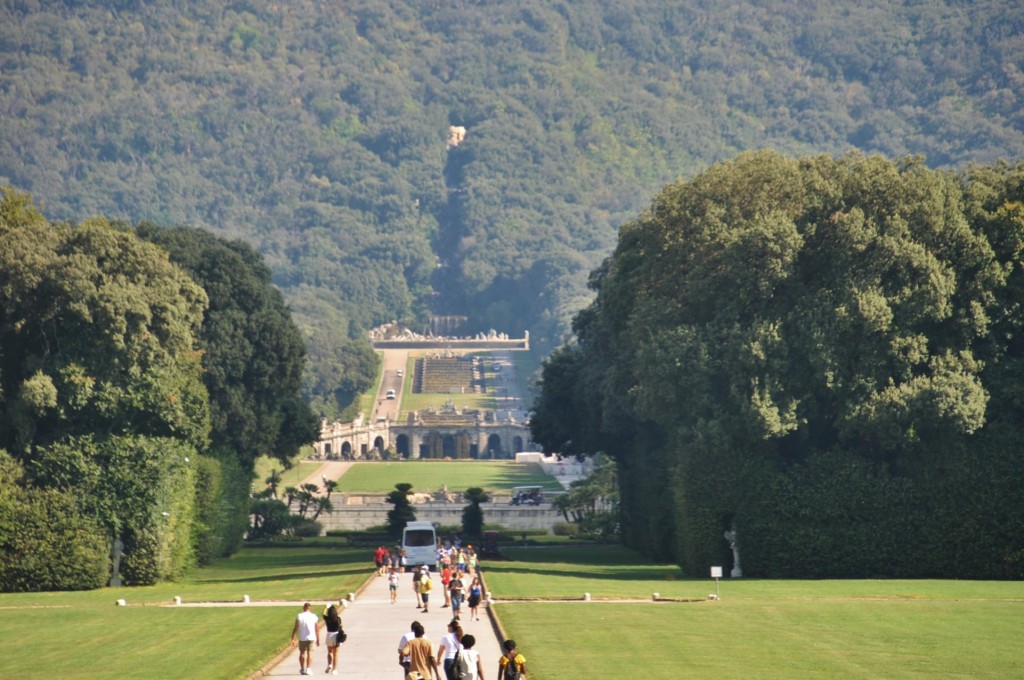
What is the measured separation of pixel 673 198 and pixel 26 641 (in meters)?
27.1

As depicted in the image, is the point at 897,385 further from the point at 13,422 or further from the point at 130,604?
the point at 13,422

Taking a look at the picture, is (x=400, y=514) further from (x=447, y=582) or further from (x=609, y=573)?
(x=447, y=582)

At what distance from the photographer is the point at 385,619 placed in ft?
139

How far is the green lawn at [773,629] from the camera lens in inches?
1286

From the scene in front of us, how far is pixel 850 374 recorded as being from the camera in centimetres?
5191

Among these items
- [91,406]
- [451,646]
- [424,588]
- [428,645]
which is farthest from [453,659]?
[91,406]

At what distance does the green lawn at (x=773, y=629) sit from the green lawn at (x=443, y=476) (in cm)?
5573

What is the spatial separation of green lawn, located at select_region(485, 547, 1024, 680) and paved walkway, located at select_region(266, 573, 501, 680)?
74 centimetres

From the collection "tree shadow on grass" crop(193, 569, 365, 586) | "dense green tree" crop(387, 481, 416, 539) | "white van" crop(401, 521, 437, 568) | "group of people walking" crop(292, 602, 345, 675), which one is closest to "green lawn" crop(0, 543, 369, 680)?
"tree shadow on grass" crop(193, 569, 365, 586)

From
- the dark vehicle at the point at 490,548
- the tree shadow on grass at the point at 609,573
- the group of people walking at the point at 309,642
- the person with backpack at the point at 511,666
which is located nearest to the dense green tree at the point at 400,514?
the dark vehicle at the point at 490,548

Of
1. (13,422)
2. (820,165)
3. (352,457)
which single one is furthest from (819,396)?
(352,457)

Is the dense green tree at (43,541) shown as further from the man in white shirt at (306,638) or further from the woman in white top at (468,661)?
the woman in white top at (468,661)

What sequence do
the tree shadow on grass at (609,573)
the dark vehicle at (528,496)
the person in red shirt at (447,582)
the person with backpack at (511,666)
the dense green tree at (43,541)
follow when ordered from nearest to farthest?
the person with backpack at (511,666)
the person in red shirt at (447,582)
the dense green tree at (43,541)
the tree shadow on grass at (609,573)
the dark vehicle at (528,496)

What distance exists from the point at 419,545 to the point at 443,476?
54759 mm
